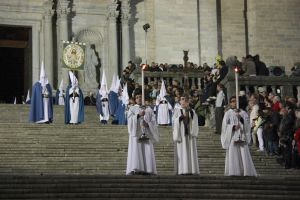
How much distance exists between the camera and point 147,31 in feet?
96.8

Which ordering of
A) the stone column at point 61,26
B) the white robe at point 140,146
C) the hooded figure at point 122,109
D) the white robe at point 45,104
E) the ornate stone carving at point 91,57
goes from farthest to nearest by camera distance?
the ornate stone carving at point 91,57, the stone column at point 61,26, the hooded figure at point 122,109, the white robe at point 45,104, the white robe at point 140,146

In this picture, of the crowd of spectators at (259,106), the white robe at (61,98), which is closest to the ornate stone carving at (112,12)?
the crowd of spectators at (259,106)

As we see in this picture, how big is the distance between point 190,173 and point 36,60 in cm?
1429

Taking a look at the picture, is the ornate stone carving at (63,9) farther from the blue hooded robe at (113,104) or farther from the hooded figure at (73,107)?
the hooded figure at (73,107)

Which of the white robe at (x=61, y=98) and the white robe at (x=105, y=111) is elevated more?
the white robe at (x=61, y=98)

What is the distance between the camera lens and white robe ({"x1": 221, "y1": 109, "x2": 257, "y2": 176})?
606 inches

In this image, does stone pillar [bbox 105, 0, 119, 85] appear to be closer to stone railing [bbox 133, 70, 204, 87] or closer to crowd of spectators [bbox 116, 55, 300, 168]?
crowd of spectators [bbox 116, 55, 300, 168]

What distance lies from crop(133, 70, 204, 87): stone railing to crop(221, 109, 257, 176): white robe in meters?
10.1

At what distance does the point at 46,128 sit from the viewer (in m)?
19.3

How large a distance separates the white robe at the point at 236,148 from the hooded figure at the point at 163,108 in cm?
667

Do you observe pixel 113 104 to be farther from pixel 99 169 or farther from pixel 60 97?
pixel 99 169

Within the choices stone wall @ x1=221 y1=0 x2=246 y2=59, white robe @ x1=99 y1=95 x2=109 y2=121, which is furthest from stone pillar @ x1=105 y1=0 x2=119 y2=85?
white robe @ x1=99 y1=95 x2=109 y2=121

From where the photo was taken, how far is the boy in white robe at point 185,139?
15.2 m

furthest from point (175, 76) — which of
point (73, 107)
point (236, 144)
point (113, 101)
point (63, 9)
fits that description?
point (236, 144)
